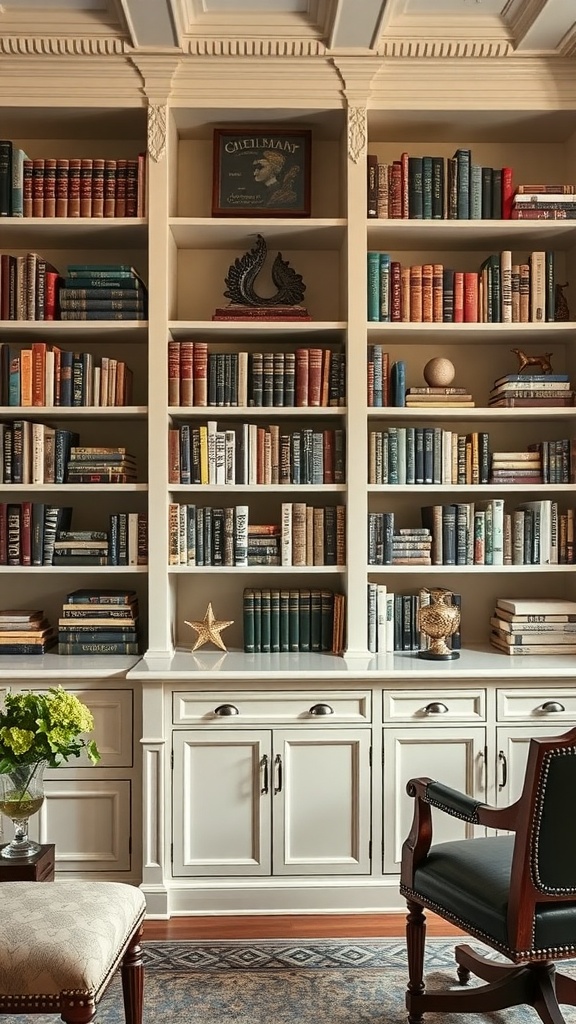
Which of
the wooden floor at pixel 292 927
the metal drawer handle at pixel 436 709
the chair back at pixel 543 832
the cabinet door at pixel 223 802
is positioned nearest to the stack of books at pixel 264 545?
the cabinet door at pixel 223 802

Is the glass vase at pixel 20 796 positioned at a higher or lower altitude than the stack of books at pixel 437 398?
Result: lower

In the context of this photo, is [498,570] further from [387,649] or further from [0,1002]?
[0,1002]

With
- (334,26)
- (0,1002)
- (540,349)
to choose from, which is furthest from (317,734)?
(334,26)

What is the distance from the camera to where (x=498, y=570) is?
3391 mm

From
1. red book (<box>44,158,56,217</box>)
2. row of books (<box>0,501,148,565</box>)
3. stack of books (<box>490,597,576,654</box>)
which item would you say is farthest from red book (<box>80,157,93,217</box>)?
stack of books (<box>490,597,576,654</box>)

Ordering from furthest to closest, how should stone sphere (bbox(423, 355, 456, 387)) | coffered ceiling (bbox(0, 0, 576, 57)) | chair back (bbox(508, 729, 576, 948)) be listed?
stone sphere (bbox(423, 355, 456, 387)) < coffered ceiling (bbox(0, 0, 576, 57)) < chair back (bbox(508, 729, 576, 948))

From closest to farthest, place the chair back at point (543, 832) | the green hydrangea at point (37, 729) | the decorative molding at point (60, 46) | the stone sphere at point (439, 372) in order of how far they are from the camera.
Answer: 1. the chair back at point (543, 832)
2. the green hydrangea at point (37, 729)
3. the decorative molding at point (60, 46)
4. the stone sphere at point (439, 372)

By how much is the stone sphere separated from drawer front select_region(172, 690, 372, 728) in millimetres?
1228

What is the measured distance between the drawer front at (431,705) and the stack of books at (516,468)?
2.71ft

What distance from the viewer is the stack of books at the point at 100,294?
3.36 metres

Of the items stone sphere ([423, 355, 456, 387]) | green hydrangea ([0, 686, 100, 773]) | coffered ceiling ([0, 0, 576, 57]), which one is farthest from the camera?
stone sphere ([423, 355, 456, 387])

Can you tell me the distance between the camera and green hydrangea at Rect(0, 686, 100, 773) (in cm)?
236

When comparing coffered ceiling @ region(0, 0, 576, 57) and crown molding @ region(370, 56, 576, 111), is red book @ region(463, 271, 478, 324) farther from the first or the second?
coffered ceiling @ region(0, 0, 576, 57)

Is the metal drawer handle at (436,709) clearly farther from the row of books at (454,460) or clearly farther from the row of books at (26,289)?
the row of books at (26,289)
